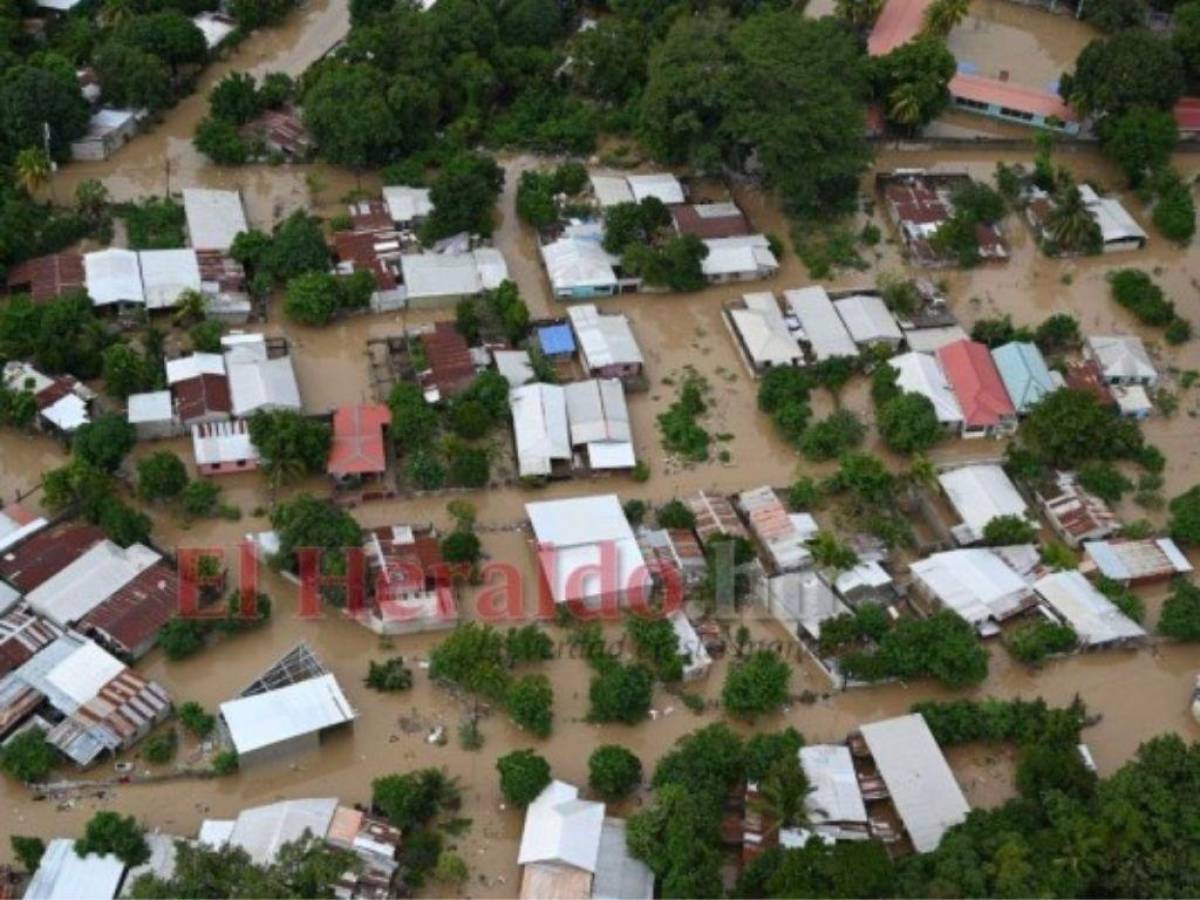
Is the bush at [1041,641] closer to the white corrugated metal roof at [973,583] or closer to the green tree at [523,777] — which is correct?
the white corrugated metal roof at [973,583]

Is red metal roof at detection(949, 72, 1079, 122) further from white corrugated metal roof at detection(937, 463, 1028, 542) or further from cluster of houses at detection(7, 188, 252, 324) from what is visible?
cluster of houses at detection(7, 188, 252, 324)

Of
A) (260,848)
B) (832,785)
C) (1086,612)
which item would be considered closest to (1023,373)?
(1086,612)

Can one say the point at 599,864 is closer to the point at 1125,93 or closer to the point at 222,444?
the point at 222,444

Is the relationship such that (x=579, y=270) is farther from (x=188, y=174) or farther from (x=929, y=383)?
(x=188, y=174)

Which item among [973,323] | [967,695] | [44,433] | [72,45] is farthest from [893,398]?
[72,45]

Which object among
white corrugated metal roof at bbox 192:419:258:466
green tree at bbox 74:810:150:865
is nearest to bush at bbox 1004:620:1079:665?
white corrugated metal roof at bbox 192:419:258:466

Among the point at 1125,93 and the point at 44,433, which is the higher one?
the point at 1125,93
